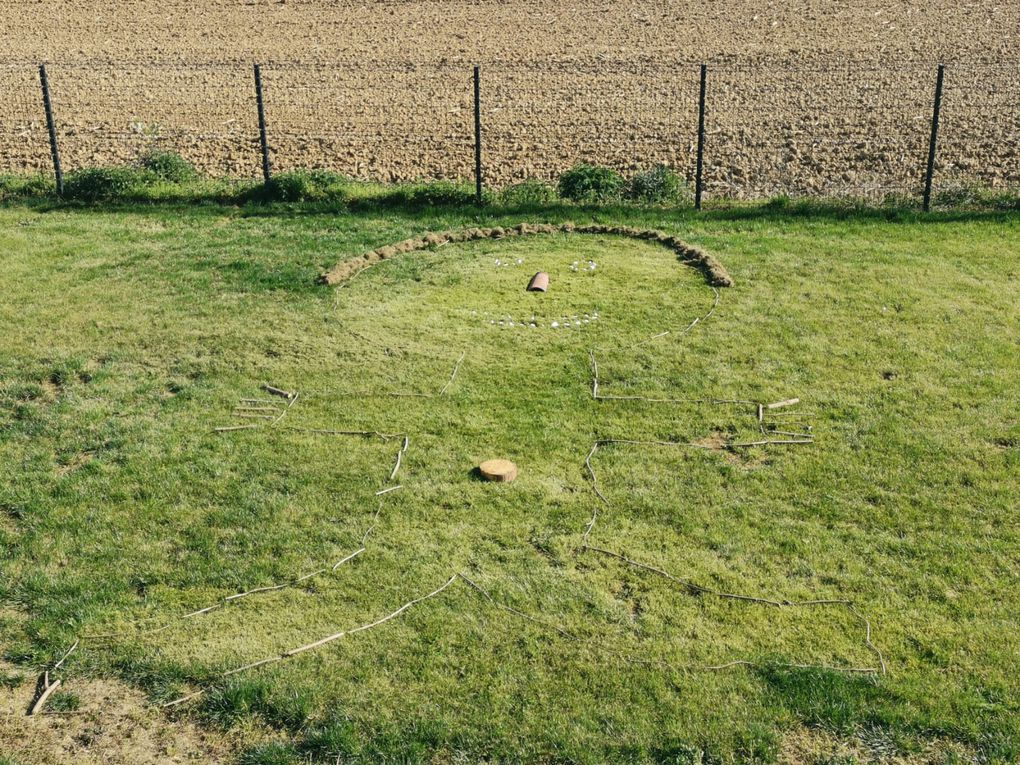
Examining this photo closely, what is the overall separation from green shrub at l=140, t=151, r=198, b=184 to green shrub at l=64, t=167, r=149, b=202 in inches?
24.9

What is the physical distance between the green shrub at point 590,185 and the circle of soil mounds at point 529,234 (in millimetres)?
1103

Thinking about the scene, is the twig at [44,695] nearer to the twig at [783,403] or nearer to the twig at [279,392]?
the twig at [279,392]

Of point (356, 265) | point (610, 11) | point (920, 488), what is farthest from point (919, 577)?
point (610, 11)

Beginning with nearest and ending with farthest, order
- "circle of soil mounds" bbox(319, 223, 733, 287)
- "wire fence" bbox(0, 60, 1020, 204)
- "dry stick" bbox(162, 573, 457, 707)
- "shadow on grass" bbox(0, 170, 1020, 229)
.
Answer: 1. "dry stick" bbox(162, 573, 457, 707)
2. "circle of soil mounds" bbox(319, 223, 733, 287)
3. "shadow on grass" bbox(0, 170, 1020, 229)
4. "wire fence" bbox(0, 60, 1020, 204)

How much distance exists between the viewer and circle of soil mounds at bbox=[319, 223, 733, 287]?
9695mm

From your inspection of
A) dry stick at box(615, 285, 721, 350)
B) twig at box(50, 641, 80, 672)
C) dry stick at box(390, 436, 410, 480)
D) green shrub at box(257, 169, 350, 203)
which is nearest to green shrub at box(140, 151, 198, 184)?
green shrub at box(257, 169, 350, 203)

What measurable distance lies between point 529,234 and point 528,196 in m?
1.59

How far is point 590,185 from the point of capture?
12.4 metres

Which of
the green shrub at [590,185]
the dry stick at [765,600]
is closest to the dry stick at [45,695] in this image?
the dry stick at [765,600]

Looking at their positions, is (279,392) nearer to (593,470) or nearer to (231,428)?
(231,428)

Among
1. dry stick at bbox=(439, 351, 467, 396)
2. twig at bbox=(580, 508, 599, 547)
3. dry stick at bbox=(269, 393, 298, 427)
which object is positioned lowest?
twig at bbox=(580, 508, 599, 547)

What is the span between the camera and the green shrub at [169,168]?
13.5 m

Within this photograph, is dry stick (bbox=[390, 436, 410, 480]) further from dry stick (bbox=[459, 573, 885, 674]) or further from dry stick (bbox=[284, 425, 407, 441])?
dry stick (bbox=[459, 573, 885, 674])

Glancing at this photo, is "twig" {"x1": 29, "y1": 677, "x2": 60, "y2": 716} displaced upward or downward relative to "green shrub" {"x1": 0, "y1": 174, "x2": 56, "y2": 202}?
downward
